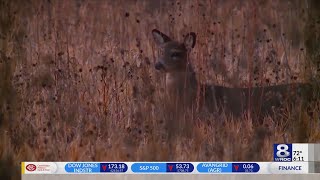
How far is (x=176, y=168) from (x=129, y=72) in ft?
2.59

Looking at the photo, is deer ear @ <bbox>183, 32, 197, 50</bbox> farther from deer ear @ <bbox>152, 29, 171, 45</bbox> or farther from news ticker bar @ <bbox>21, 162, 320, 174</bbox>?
news ticker bar @ <bbox>21, 162, 320, 174</bbox>

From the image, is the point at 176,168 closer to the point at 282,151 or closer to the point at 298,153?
the point at 282,151

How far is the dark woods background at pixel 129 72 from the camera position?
8.09m

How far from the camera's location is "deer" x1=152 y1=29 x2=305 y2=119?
8.12m

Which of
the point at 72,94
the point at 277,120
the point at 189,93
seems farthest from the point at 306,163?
the point at 72,94

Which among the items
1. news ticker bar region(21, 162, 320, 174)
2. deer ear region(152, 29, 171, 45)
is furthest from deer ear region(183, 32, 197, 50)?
news ticker bar region(21, 162, 320, 174)

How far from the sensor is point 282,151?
8047 millimetres

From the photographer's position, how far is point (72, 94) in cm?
812

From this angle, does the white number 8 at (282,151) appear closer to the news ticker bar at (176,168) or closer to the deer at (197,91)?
the news ticker bar at (176,168)

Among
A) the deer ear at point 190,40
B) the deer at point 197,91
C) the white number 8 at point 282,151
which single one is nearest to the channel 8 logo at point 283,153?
the white number 8 at point 282,151

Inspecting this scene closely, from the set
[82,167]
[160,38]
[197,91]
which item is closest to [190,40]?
[160,38]

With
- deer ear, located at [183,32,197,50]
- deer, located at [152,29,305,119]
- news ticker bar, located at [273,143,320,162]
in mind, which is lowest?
news ticker bar, located at [273,143,320,162]

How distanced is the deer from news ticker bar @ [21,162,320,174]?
400 mm

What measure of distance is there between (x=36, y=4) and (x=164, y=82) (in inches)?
43.6
